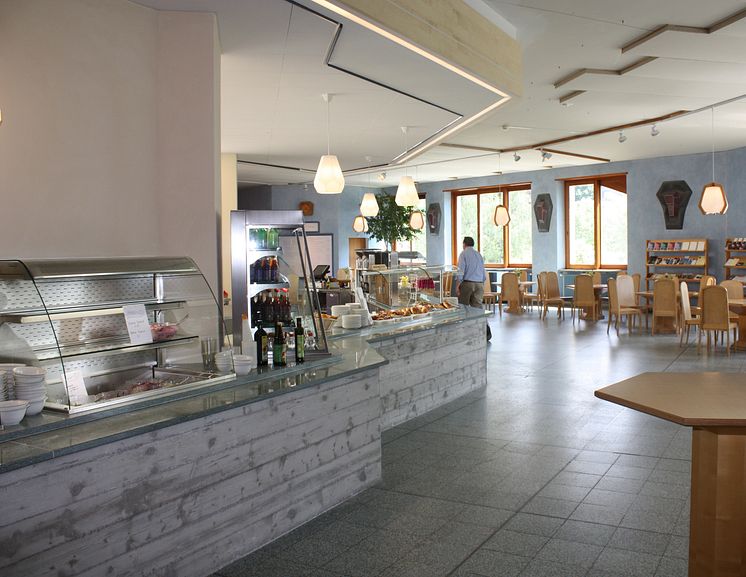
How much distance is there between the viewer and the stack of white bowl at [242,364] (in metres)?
3.47

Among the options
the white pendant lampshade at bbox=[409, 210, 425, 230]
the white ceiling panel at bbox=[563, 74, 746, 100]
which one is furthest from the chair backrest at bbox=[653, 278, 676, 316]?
the white pendant lampshade at bbox=[409, 210, 425, 230]

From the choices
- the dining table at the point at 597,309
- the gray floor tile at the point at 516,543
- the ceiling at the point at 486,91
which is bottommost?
the gray floor tile at the point at 516,543

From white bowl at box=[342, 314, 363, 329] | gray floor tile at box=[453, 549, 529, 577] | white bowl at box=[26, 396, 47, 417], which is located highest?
white bowl at box=[342, 314, 363, 329]

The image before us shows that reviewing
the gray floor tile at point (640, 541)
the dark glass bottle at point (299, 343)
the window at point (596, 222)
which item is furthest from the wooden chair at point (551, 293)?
the gray floor tile at point (640, 541)

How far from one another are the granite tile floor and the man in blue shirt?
3852mm

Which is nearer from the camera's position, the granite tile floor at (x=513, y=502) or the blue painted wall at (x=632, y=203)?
the granite tile floor at (x=513, y=502)

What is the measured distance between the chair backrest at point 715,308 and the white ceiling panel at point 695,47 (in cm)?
340

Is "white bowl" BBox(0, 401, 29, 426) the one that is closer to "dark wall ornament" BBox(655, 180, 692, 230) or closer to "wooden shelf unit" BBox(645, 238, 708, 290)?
"wooden shelf unit" BBox(645, 238, 708, 290)

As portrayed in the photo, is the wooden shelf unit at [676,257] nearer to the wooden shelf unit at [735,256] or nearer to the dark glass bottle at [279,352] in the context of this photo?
the wooden shelf unit at [735,256]

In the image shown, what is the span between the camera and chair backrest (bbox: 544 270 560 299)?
1375 centimetres

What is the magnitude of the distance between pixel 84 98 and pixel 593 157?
11.7m

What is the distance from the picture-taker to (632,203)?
1416cm

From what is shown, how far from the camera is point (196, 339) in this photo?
3457 millimetres

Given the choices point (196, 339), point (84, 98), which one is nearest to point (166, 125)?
point (84, 98)
